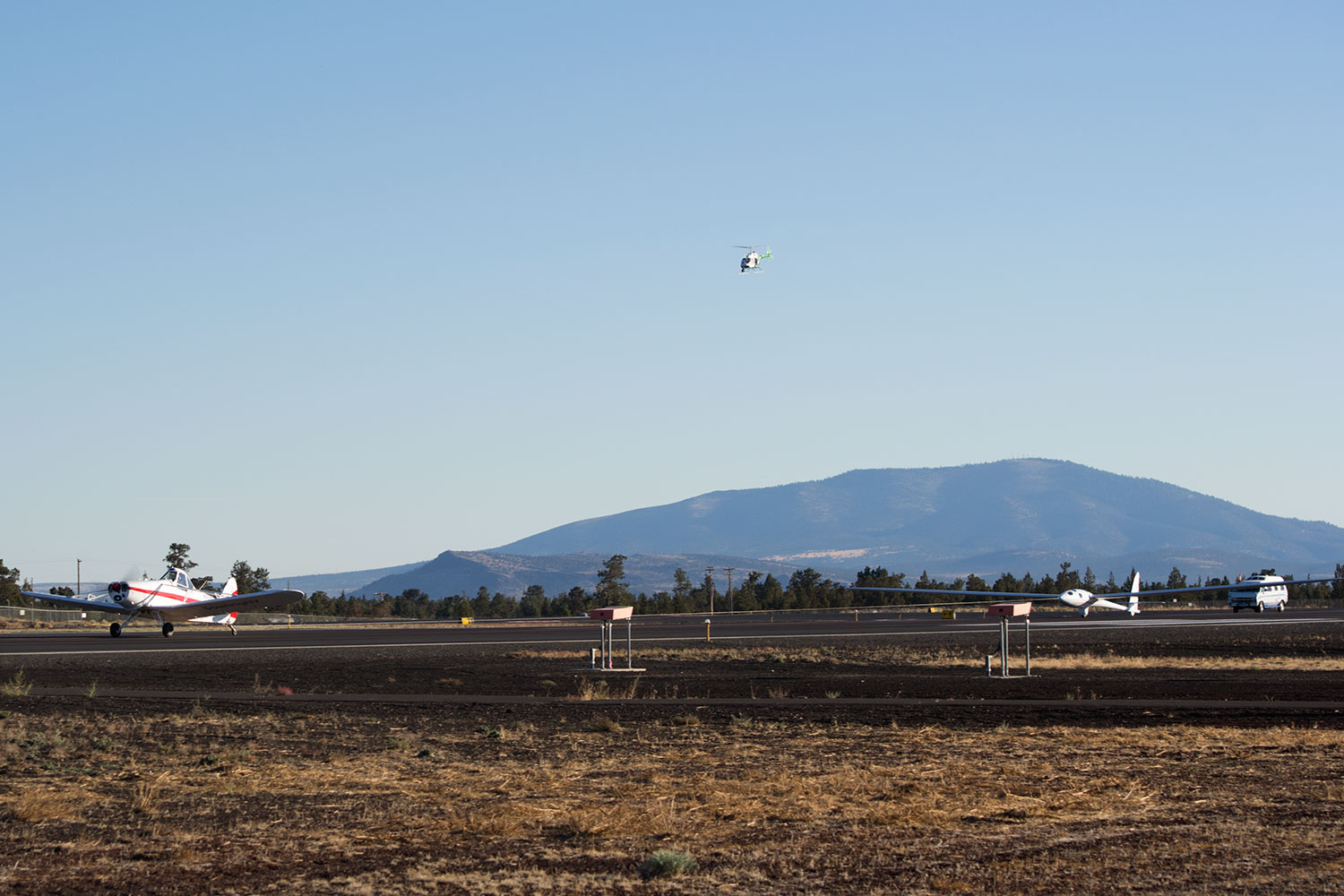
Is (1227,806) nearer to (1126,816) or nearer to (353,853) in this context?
(1126,816)

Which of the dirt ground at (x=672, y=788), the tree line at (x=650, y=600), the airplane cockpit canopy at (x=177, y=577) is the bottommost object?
the tree line at (x=650, y=600)

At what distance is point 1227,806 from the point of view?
44.4 feet

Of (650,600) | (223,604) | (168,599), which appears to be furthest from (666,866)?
(650,600)

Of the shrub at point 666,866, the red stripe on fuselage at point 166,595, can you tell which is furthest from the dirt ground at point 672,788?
the red stripe on fuselage at point 166,595

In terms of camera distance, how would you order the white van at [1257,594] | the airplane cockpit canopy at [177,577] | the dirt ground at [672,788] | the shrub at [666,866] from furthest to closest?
the white van at [1257,594] → the airplane cockpit canopy at [177,577] → the dirt ground at [672,788] → the shrub at [666,866]

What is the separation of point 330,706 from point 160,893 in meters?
15.3

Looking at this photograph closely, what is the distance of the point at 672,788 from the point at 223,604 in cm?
5280

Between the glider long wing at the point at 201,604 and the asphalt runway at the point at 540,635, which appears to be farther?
the glider long wing at the point at 201,604

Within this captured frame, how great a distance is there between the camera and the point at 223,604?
6294 centimetres

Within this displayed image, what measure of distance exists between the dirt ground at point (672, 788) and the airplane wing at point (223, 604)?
3056 cm

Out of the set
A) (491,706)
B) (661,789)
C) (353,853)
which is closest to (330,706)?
(491,706)

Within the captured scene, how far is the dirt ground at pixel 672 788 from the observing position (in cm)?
1078

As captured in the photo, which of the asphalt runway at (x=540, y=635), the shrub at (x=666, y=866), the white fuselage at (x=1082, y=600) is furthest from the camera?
the white fuselage at (x=1082, y=600)

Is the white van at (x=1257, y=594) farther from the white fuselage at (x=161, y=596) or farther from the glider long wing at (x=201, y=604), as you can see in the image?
the white fuselage at (x=161, y=596)
